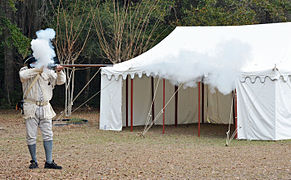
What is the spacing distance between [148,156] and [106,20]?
10.3m

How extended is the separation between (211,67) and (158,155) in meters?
2.75

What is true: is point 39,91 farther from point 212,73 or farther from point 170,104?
point 170,104

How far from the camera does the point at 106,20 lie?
1684 centimetres

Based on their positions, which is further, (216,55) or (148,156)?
(216,55)

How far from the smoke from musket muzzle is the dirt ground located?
1.31 m

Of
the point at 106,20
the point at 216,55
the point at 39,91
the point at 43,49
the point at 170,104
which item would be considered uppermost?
the point at 106,20

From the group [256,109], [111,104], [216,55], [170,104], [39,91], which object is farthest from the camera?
[170,104]

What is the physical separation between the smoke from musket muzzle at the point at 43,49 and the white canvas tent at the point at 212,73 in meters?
4.42

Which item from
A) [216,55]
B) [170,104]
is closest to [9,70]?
[170,104]

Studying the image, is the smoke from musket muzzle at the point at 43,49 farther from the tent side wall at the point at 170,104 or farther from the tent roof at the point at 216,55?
the tent side wall at the point at 170,104

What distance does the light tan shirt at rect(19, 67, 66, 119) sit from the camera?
562 centimetres

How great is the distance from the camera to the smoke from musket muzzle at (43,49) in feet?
18.3

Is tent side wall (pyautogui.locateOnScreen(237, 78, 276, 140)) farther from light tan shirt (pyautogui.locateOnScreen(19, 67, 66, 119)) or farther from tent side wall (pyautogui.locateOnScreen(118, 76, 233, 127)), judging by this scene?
light tan shirt (pyautogui.locateOnScreen(19, 67, 66, 119))

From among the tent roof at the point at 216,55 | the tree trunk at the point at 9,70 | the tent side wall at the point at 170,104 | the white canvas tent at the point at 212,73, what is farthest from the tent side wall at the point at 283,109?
the tree trunk at the point at 9,70
